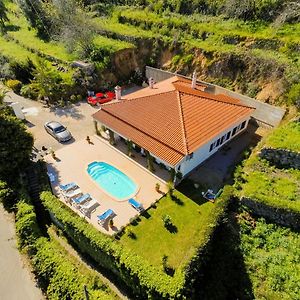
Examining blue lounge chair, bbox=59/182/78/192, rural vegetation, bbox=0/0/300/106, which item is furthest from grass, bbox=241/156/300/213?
blue lounge chair, bbox=59/182/78/192

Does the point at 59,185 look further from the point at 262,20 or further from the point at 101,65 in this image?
the point at 262,20

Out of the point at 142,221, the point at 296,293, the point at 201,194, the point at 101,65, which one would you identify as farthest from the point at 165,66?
the point at 296,293

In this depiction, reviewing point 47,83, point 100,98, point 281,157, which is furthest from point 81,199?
point 47,83

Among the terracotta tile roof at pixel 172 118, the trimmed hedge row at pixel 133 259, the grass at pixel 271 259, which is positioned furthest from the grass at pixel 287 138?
the grass at pixel 271 259

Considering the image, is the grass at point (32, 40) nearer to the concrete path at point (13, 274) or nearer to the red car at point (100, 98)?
the red car at point (100, 98)

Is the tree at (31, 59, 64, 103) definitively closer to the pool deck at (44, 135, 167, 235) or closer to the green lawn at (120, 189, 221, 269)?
the pool deck at (44, 135, 167, 235)

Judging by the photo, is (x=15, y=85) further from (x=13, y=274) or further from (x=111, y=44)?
(x=13, y=274)
